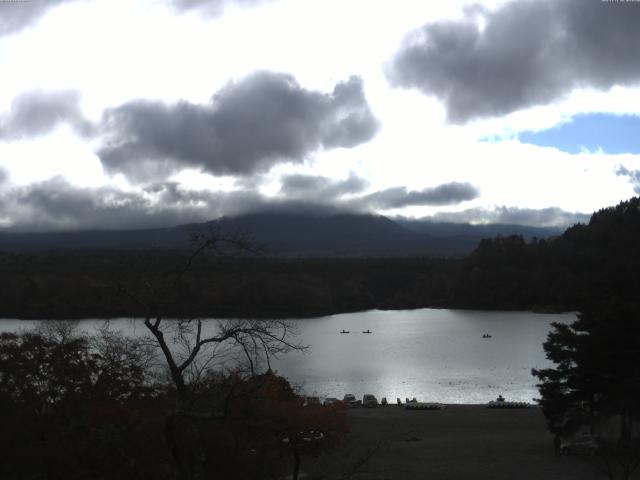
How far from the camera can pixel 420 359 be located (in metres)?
43.9

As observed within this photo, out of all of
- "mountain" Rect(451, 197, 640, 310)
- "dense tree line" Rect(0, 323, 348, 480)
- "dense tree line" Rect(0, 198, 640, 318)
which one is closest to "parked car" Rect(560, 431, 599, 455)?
"dense tree line" Rect(0, 323, 348, 480)

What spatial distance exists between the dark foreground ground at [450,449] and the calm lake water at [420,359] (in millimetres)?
4440

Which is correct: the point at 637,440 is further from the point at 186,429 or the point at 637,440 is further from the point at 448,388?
the point at 448,388

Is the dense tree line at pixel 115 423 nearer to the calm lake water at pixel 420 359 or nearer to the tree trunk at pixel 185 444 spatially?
the tree trunk at pixel 185 444

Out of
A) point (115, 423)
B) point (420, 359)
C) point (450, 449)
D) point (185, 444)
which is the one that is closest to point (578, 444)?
point (450, 449)

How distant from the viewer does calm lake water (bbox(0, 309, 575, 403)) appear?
33.0 metres

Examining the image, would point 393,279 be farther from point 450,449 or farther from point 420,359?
point 450,449

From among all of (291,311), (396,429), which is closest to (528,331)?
(291,311)

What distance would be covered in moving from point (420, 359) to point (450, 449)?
83.2 feet

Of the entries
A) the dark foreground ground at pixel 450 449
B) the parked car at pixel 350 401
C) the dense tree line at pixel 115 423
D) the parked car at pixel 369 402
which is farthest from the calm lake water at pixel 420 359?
the dense tree line at pixel 115 423

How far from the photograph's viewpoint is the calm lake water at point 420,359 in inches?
1298

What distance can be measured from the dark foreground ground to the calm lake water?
4.44 m

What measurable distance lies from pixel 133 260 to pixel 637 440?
13059 mm

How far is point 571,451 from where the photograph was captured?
16.9 m
